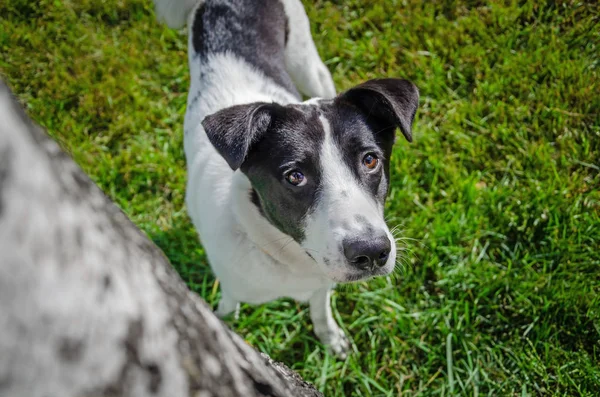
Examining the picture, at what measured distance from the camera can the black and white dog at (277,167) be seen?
7.34 feet

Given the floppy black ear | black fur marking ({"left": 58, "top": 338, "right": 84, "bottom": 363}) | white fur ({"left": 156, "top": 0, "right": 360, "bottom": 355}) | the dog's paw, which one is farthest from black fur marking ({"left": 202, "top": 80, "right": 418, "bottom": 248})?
black fur marking ({"left": 58, "top": 338, "right": 84, "bottom": 363})

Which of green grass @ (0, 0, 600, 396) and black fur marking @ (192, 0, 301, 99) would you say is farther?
black fur marking @ (192, 0, 301, 99)

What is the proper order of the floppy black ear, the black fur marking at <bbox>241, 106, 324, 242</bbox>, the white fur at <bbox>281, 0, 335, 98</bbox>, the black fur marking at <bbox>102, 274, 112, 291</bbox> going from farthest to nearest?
the white fur at <bbox>281, 0, 335, 98</bbox> → the black fur marking at <bbox>241, 106, 324, 242</bbox> → the floppy black ear → the black fur marking at <bbox>102, 274, 112, 291</bbox>

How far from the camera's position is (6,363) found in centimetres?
66

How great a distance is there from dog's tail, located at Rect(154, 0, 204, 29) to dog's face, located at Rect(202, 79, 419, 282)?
1.55 m

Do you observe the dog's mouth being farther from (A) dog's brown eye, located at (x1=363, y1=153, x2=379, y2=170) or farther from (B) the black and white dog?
(A) dog's brown eye, located at (x1=363, y1=153, x2=379, y2=170)

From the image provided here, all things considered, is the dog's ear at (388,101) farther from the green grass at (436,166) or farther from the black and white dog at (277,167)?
the green grass at (436,166)

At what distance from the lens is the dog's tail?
3562mm

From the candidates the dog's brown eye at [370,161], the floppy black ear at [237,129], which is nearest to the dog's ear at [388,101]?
the dog's brown eye at [370,161]

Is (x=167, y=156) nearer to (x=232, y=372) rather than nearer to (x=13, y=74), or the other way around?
(x=13, y=74)

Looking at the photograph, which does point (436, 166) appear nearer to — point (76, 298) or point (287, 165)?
point (287, 165)

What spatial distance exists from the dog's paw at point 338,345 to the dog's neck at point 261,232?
771 mm

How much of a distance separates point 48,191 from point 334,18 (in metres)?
4.39

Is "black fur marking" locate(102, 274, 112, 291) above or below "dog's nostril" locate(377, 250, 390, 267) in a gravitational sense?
above
